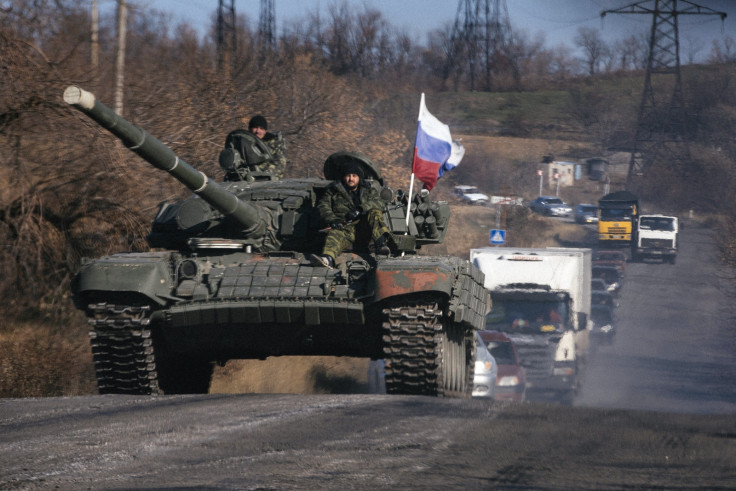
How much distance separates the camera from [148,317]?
10148mm

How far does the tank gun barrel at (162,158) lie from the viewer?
28.0ft

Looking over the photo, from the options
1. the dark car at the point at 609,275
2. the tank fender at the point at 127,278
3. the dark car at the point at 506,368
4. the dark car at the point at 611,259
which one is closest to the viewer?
the tank fender at the point at 127,278

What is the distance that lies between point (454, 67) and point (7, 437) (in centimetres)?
6833

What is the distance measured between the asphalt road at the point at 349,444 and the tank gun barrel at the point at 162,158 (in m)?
1.93

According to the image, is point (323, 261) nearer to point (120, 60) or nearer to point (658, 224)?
point (120, 60)

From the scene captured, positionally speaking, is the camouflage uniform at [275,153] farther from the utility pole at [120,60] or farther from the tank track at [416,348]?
the tank track at [416,348]

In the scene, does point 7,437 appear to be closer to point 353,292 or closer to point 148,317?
point 148,317

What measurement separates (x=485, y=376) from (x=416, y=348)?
29.6 ft

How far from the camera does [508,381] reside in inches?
767

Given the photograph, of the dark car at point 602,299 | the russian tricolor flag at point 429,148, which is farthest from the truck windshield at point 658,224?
the russian tricolor flag at point 429,148

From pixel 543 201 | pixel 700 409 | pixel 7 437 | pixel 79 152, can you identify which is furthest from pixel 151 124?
pixel 543 201

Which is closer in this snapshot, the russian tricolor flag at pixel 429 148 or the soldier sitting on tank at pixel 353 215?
the soldier sitting on tank at pixel 353 215

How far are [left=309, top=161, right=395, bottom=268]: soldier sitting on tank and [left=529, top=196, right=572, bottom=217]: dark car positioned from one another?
2155 inches

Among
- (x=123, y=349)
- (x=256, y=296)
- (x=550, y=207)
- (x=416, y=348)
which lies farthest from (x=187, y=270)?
(x=550, y=207)
